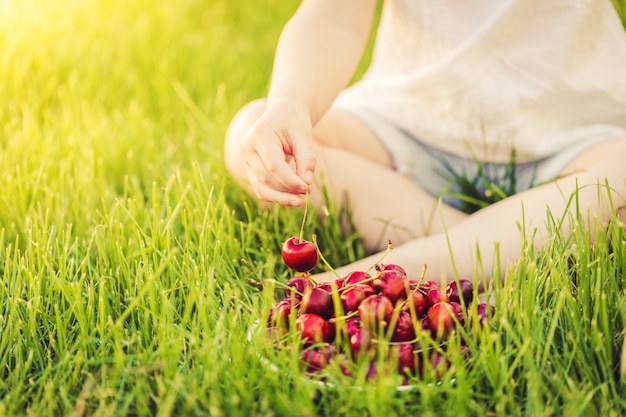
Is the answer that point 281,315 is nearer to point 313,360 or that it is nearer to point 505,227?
point 313,360

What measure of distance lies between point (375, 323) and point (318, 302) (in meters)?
0.09

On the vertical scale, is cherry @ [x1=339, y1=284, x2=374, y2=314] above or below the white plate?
above

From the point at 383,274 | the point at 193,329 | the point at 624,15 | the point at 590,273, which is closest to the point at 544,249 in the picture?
the point at 590,273

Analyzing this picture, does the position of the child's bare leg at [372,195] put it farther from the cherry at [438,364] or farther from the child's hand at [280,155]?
the cherry at [438,364]

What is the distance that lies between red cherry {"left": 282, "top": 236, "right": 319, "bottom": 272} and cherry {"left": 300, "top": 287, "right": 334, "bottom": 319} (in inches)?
3.4

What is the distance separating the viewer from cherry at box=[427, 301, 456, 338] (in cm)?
91

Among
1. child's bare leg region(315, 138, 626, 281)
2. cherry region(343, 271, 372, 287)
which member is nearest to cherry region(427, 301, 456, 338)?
cherry region(343, 271, 372, 287)

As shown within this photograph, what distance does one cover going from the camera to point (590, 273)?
1.07 m

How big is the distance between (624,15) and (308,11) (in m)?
1.30

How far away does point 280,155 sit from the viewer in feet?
3.45

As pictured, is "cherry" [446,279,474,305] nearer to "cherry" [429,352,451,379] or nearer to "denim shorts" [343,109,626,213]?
"cherry" [429,352,451,379]

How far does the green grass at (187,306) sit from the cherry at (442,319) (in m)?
0.05

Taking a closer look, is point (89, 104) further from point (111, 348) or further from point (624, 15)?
point (624, 15)

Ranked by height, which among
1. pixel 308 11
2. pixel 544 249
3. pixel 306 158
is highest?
pixel 308 11
